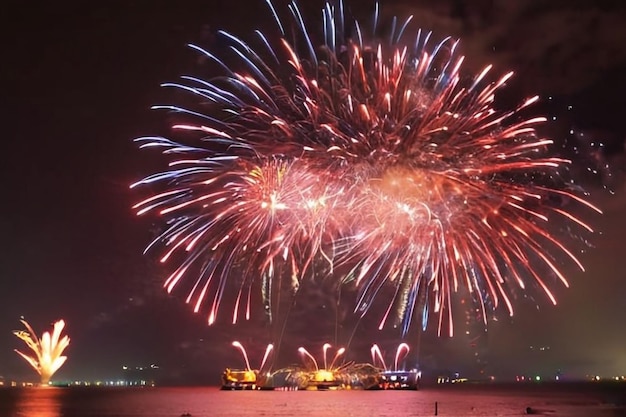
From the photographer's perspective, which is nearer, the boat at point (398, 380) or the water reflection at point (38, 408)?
the water reflection at point (38, 408)

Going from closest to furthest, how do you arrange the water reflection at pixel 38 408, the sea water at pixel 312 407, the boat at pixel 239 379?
the sea water at pixel 312 407 → the water reflection at pixel 38 408 → the boat at pixel 239 379

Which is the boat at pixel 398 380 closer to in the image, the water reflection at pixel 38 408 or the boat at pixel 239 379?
the boat at pixel 239 379

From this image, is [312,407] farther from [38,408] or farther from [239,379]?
[239,379]

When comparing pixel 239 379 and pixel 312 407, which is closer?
pixel 312 407

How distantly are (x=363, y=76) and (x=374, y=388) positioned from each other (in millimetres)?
132294

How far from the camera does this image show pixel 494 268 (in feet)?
114

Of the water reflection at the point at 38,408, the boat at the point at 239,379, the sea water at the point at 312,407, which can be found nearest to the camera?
the sea water at the point at 312,407

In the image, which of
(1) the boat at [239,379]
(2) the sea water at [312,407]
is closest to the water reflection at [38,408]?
(2) the sea water at [312,407]

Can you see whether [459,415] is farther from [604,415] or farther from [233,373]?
[233,373]

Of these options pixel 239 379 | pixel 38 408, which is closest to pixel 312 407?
pixel 38 408

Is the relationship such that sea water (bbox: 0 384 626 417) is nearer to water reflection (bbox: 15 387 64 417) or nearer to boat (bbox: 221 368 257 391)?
water reflection (bbox: 15 387 64 417)

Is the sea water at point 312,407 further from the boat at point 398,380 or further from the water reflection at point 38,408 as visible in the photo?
the boat at point 398,380

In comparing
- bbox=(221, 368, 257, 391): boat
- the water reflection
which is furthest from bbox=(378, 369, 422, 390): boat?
the water reflection

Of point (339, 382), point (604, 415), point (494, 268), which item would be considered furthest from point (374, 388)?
point (494, 268)
